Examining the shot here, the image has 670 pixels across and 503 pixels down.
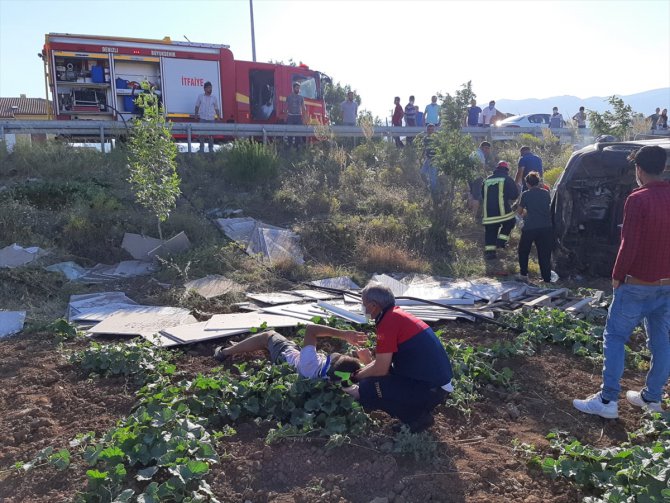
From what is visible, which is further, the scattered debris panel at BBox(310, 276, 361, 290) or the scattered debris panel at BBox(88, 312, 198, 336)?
the scattered debris panel at BBox(310, 276, 361, 290)

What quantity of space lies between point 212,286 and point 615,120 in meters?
11.9

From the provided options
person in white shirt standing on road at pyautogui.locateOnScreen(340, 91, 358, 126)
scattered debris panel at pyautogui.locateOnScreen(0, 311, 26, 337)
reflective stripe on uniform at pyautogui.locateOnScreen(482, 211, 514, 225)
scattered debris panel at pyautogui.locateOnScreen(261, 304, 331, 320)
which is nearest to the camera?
scattered debris panel at pyautogui.locateOnScreen(0, 311, 26, 337)

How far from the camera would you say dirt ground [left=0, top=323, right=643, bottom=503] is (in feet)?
11.4

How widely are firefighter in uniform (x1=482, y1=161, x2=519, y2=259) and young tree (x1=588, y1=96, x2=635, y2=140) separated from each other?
680cm

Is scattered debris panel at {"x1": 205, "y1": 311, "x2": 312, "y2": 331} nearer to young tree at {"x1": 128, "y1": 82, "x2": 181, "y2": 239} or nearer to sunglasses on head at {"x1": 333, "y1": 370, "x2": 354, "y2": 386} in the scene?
sunglasses on head at {"x1": 333, "y1": 370, "x2": 354, "y2": 386}

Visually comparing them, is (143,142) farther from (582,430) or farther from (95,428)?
(582,430)

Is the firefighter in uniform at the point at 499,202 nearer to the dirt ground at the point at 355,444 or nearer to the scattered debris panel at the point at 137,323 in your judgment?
the dirt ground at the point at 355,444

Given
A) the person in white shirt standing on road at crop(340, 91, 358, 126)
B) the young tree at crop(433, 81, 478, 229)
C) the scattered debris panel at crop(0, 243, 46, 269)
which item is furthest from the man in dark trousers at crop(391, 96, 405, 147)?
the scattered debris panel at crop(0, 243, 46, 269)

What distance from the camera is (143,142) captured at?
9.25 m

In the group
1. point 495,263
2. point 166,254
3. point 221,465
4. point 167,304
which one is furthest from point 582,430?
point 166,254

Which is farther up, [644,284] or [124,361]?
[644,284]

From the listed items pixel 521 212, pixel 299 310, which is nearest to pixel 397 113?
pixel 521 212

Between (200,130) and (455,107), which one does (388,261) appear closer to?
(455,107)

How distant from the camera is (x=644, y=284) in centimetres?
410
